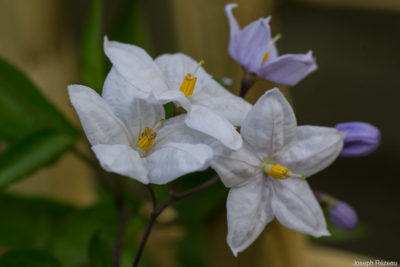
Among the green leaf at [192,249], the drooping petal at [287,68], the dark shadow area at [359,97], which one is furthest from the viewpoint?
the dark shadow area at [359,97]

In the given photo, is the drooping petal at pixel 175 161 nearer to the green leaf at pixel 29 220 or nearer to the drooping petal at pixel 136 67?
the drooping petal at pixel 136 67

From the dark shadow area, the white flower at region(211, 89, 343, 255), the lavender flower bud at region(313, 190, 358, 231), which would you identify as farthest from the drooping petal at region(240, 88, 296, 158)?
the dark shadow area

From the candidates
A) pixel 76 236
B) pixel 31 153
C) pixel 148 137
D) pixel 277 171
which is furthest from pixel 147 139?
pixel 76 236

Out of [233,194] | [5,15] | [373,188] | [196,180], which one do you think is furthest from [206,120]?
[373,188]

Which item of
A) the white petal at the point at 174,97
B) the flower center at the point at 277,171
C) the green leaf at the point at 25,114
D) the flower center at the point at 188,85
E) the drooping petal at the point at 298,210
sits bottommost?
the green leaf at the point at 25,114

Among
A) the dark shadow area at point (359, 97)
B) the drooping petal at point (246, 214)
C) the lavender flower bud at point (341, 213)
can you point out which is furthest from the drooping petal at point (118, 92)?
the dark shadow area at point (359, 97)

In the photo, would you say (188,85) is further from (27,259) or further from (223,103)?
(27,259)

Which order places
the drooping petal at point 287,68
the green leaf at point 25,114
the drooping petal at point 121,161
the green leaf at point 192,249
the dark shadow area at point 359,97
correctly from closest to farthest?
the drooping petal at point 121,161 → the drooping petal at point 287,68 → the green leaf at point 25,114 → the green leaf at point 192,249 → the dark shadow area at point 359,97
